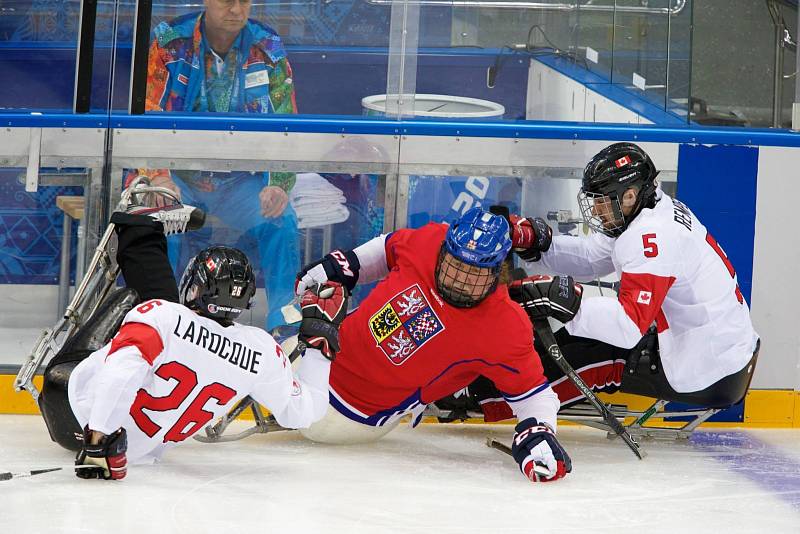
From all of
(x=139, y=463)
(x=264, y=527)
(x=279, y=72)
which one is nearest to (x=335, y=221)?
(x=279, y=72)

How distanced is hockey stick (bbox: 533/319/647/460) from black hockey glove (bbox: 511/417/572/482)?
14.9 inches

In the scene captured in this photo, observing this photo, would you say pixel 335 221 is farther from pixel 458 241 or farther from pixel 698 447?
pixel 698 447

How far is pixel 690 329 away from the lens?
3.94 m

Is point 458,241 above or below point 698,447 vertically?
above

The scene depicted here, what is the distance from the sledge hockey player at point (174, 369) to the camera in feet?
10.1

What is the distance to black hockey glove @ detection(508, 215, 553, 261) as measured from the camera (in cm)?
408

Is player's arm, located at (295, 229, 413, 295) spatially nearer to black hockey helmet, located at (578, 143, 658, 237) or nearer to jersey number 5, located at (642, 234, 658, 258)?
black hockey helmet, located at (578, 143, 658, 237)

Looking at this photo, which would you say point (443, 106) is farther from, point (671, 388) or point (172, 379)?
point (172, 379)

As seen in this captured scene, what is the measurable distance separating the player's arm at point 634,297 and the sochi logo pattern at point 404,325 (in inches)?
19.4

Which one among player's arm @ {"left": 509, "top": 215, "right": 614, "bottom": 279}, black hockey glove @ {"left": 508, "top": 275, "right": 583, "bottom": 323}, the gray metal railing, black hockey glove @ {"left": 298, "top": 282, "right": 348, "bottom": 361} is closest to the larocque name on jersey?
black hockey glove @ {"left": 298, "top": 282, "right": 348, "bottom": 361}

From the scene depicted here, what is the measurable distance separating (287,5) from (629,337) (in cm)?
173

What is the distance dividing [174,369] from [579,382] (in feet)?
4.50

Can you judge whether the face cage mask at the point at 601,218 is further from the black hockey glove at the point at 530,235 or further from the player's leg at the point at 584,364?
Result: the player's leg at the point at 584,364

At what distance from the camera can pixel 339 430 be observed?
12.6ft
